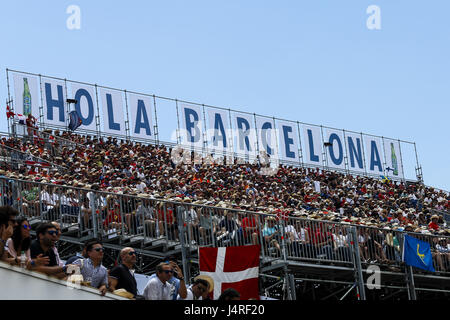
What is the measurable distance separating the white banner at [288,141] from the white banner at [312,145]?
0.78m

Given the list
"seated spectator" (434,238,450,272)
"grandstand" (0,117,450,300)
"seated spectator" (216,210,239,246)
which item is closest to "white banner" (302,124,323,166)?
"grandstand" (0,117,450,300)

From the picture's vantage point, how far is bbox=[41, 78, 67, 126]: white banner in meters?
37.6

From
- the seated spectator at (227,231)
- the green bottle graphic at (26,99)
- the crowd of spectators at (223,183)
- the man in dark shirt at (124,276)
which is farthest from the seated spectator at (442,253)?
Result: the green bottle graphic at (26,99)

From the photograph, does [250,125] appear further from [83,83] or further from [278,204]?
[278,204]

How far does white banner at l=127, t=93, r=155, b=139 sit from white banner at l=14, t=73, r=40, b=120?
5453mm

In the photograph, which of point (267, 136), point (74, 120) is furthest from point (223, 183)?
point (267, 136)

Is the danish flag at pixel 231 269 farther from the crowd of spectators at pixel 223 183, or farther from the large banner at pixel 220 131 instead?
the large banner at pixel 220 131

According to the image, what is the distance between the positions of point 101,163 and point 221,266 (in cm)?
1338

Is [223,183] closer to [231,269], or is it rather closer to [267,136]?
[231,269]

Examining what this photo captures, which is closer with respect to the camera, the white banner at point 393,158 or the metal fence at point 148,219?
the metal fence at point 148,219

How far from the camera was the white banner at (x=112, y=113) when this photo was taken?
40.0 meters

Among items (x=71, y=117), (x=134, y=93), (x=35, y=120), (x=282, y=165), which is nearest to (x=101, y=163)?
(x=35, y=120)

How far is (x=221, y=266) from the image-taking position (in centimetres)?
1438

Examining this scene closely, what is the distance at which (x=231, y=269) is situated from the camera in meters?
14.4
